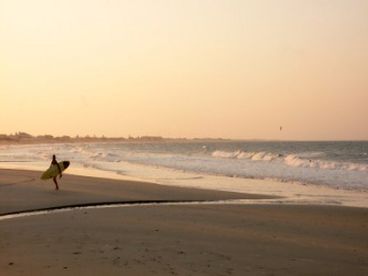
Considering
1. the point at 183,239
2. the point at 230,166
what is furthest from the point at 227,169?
the point at 183,239

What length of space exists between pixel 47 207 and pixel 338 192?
11587 mm

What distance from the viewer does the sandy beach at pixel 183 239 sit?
286 inches

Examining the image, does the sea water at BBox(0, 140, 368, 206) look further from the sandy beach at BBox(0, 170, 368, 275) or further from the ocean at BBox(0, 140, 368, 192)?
the sandy beach at BBox(0, 170, 368, 275)

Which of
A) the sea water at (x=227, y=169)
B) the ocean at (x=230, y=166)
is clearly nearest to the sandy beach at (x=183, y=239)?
the sea water at (x=227, y=169)

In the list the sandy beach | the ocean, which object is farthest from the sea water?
the sandy beach

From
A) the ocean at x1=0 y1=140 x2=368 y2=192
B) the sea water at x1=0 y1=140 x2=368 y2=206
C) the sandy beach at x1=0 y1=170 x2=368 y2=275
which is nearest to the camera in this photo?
the sandy beach at x1=0 y1=170 x2=368 y2=275

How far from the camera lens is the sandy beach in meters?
7.27

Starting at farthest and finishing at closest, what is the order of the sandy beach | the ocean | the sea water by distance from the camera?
the ocean → the sea water → the sandy beach

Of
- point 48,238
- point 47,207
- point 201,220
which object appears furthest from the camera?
point 47,207

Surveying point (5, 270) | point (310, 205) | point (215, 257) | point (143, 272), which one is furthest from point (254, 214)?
point (5, 270)

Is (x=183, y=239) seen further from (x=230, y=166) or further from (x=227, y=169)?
(x=230, y=166)

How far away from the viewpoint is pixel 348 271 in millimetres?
7211

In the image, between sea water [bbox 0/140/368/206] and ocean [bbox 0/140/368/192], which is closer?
sea water [bbox 0/140/368/206]

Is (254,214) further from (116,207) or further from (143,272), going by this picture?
(143,272)
